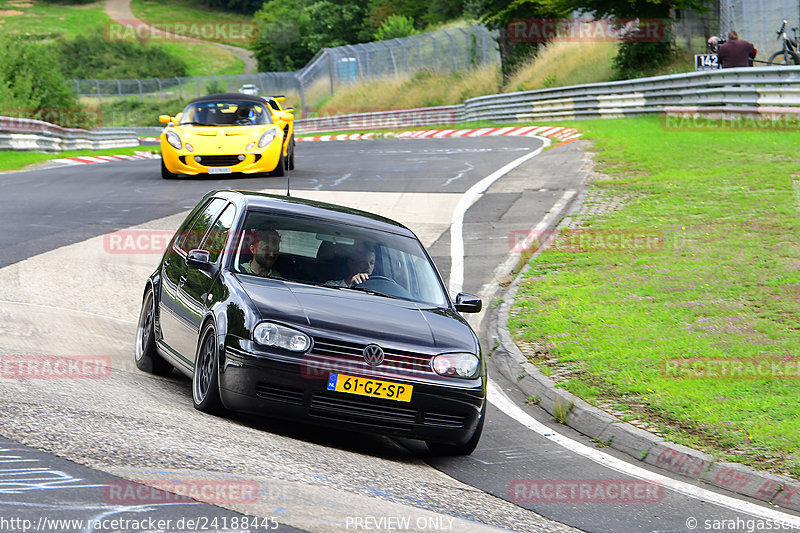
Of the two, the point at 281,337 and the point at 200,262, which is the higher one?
the point at 200,262

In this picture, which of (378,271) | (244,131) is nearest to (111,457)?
(378,271)

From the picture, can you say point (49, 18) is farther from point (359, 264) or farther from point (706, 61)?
point (359, 264)

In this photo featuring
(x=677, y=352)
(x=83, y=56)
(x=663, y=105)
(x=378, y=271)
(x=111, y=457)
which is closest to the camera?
(x=111, y=457)

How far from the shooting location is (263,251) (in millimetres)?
7641

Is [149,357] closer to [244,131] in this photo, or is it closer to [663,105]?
[244,131]

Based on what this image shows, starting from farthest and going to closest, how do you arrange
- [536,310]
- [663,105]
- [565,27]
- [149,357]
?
1. [565,27]
2. [663,105]
3. [536,310]
4. [149,357]

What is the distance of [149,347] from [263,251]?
1.55 meters

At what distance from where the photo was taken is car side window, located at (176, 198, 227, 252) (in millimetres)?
8500

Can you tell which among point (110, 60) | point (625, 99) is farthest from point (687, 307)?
point (110, 60)

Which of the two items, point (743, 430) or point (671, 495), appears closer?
point (671, 495)

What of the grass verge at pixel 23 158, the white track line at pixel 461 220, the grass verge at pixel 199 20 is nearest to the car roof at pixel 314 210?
the white track line at pixel 461 220

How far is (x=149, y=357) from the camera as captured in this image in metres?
8.55

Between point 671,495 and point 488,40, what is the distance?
49.9 m

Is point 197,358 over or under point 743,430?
over
